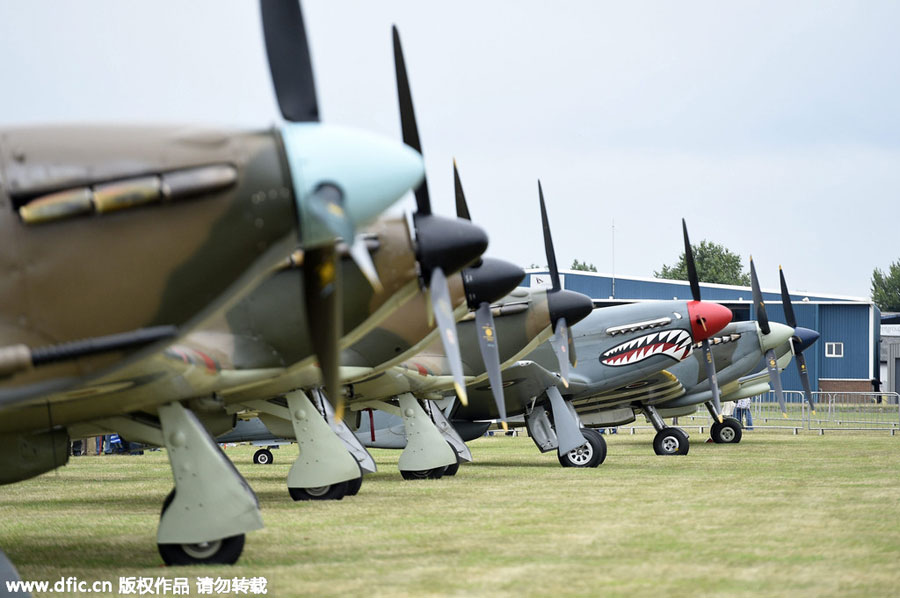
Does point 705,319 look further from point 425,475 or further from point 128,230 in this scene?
point 128,230

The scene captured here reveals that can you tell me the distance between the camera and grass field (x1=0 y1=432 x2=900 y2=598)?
24.2 feet

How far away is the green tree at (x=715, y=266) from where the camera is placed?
362 ft

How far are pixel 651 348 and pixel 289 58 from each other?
1630 centimetres

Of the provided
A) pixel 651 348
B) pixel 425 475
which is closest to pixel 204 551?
pixel 425 475

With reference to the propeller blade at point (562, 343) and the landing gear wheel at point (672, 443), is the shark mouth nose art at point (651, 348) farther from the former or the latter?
the propeller blade at point (562, 343)

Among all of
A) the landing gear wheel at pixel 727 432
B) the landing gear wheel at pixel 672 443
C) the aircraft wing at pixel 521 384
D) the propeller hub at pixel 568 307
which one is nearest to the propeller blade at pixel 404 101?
the propeller hub at pixel 568 307

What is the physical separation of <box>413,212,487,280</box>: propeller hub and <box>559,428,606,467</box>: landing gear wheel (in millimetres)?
10104

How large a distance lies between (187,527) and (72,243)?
329 cm

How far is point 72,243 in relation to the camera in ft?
18.4

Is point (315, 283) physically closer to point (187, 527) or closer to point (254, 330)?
point (187, 527)

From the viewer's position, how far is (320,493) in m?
13.2

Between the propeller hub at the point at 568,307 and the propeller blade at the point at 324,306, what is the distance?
37.5 feet

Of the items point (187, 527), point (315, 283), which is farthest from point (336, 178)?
point (187, 527)

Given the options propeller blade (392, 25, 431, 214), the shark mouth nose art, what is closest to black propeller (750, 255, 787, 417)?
the shark mouth nose art
